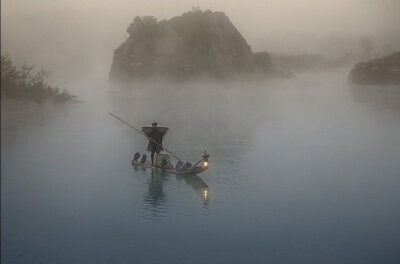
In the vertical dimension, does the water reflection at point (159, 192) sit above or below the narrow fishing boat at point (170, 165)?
below

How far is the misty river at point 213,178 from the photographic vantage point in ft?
25.0

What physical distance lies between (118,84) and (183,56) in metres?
2.34

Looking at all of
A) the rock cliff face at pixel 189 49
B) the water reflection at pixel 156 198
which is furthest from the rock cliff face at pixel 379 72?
the water reflection at pixel 156 198

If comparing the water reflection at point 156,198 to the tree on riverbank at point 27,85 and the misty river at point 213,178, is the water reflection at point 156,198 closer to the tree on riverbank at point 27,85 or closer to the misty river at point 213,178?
the misty river at point 213,178

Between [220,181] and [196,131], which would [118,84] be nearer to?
[220,181]

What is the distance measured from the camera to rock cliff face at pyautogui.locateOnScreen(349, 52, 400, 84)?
43.1ft

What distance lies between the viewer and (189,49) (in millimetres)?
13766

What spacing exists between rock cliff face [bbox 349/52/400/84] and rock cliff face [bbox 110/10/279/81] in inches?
92.1

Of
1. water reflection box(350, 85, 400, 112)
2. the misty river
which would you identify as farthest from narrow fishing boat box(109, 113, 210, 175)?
water reflection box(350, 85, 400, 112)

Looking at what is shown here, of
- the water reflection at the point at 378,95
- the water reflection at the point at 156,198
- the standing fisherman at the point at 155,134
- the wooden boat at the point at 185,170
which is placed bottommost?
the water reflection at the point at 156,198

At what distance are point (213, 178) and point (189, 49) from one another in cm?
402

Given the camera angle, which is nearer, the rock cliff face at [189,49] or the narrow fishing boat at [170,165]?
the narrow fishing boat at [170,165]

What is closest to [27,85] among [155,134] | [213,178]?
[155,134]

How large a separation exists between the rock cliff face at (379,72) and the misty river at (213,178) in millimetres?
232
